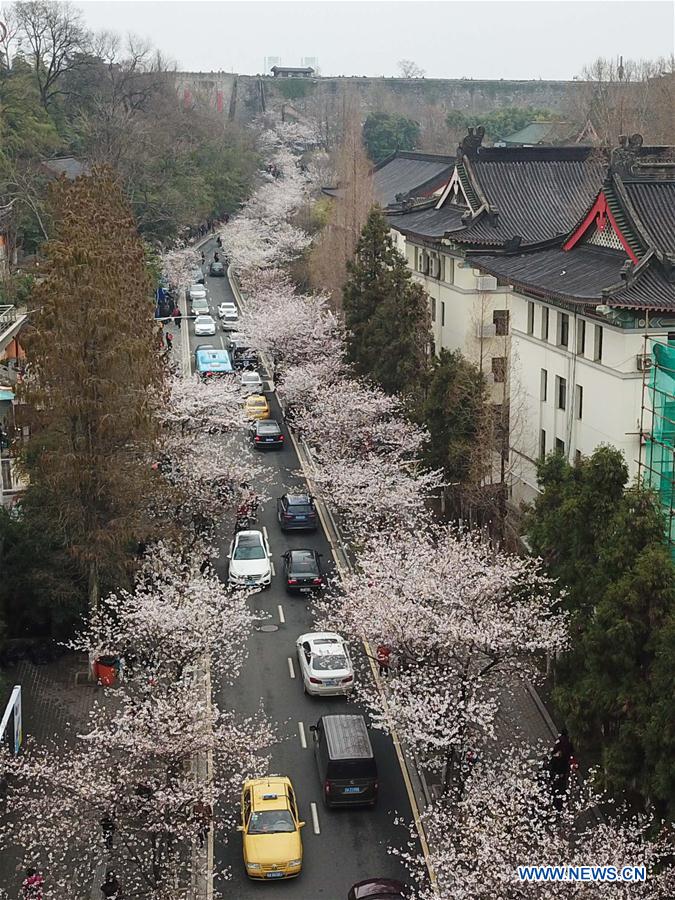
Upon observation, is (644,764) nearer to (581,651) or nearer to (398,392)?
(581,651)

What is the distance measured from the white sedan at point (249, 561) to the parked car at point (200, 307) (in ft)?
149

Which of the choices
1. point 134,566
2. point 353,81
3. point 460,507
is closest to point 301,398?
Result: point 460,507

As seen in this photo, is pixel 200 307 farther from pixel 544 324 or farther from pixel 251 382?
pixel 544 324

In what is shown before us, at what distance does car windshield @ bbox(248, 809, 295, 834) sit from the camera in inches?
912

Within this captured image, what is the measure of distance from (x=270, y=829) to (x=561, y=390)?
20501mm

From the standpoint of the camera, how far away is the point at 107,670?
32.1m

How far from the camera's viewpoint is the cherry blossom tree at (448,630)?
80.1 feet

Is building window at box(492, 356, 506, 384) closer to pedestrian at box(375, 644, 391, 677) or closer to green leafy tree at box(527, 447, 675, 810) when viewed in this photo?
pedestrian at box(375, 644, 391, 677)

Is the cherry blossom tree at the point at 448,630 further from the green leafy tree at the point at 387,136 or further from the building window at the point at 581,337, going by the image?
the green leafy tree at the point at 387,136

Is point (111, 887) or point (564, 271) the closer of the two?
point (111, 887)

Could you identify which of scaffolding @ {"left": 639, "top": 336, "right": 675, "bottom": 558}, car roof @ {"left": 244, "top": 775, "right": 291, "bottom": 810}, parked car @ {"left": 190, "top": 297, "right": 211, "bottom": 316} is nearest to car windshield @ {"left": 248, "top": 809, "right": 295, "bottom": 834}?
car roof @ {"left": 244, "top": 775, "right": 291, "bottom": 810}

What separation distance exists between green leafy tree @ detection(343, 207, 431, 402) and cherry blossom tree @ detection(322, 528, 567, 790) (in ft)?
54.9

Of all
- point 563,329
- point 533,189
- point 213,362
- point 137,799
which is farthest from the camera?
point 213,362

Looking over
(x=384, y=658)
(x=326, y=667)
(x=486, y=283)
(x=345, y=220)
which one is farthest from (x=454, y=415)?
(x=345, y=220)
